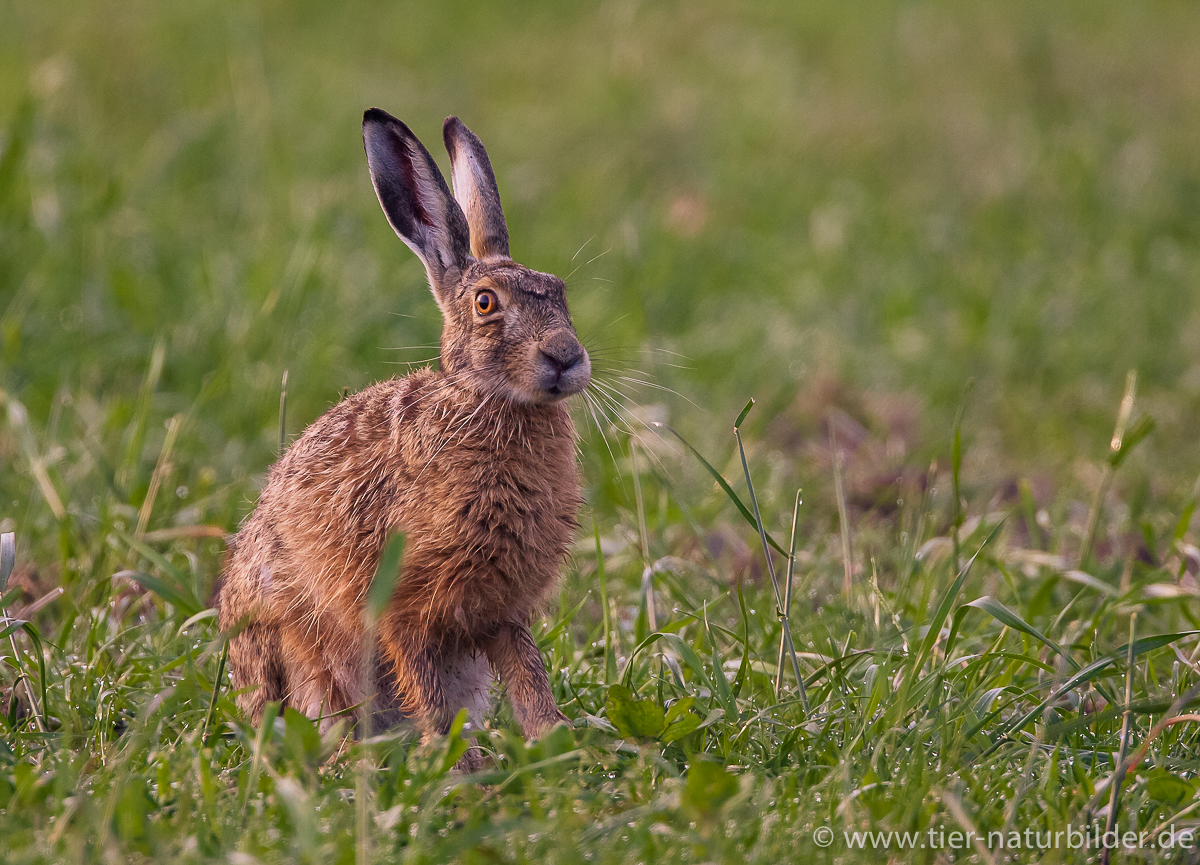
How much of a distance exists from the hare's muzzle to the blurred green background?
0.45 metres

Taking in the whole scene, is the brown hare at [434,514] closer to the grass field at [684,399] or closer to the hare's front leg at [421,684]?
the hare's front leg at [421,684]

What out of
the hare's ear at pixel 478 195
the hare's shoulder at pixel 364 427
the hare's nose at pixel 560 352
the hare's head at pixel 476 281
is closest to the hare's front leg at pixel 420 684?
the hare's shoulder at pixel 364 427

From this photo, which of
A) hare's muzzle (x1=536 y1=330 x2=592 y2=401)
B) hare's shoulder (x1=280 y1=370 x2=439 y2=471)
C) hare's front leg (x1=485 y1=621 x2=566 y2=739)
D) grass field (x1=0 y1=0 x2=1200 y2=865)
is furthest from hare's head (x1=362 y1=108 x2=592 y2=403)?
hare's front leg (x1=485 y1=621 x2=566 y2=739)

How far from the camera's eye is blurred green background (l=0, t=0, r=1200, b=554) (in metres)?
6.09

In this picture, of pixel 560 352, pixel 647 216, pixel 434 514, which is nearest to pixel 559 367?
pixel 560 352

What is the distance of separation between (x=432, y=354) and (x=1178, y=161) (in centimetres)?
798

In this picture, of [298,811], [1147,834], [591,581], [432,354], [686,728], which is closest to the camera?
[298,811]

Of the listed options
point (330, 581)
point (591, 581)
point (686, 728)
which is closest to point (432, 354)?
point (591, 581)

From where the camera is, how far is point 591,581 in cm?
465

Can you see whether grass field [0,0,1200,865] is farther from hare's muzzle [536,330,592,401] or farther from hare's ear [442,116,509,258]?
hare's ear [442,116,509,258]

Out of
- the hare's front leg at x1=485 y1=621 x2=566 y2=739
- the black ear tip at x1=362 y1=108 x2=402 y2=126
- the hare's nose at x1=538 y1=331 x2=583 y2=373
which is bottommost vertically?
the hare's front leg at x1=485 y1=621 x2=566 y2=739

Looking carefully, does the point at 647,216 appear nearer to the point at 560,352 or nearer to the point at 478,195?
the point at 478,195

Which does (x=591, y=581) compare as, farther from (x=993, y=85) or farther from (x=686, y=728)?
(x=993, y=85)

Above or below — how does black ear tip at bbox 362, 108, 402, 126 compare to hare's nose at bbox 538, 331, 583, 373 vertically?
above
